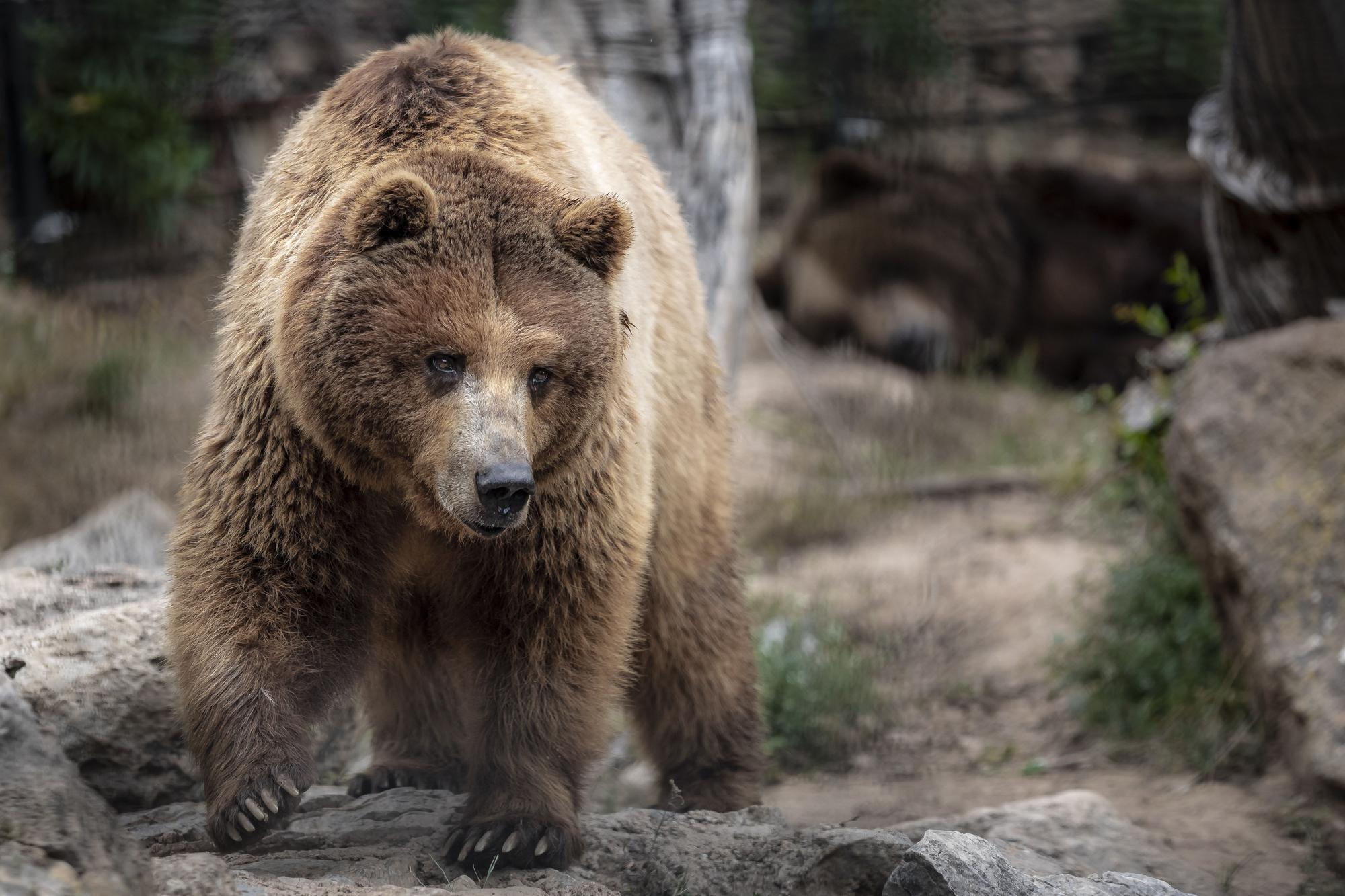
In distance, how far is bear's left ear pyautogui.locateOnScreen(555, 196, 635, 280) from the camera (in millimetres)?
2877

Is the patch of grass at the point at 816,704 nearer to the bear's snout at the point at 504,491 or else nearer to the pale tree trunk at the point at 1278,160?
the pale tree trunk at the point at 1278,160

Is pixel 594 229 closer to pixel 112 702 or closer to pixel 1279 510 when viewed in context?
pixel 112 702

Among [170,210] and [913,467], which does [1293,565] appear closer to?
[913,467]

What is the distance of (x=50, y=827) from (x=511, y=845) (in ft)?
3.90

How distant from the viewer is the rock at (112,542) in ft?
15.9

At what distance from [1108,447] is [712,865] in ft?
16.3

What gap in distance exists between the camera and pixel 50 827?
2.00 meters

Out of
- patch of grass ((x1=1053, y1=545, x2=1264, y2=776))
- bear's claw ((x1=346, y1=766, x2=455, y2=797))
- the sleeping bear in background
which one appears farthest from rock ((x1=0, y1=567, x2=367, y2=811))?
the sleeping bear in background

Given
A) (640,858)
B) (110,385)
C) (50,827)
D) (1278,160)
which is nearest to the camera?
(50,827)

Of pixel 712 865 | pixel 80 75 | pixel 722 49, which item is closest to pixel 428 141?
pixel 712 865

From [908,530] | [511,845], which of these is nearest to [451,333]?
[511,845]

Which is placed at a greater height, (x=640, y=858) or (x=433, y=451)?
(x=433, y=451)

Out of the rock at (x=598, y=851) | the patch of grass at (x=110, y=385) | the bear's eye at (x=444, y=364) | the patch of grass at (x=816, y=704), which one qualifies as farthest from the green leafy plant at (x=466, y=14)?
the rock at (x=598, y=851)

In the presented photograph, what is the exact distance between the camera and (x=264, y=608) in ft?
9.34
